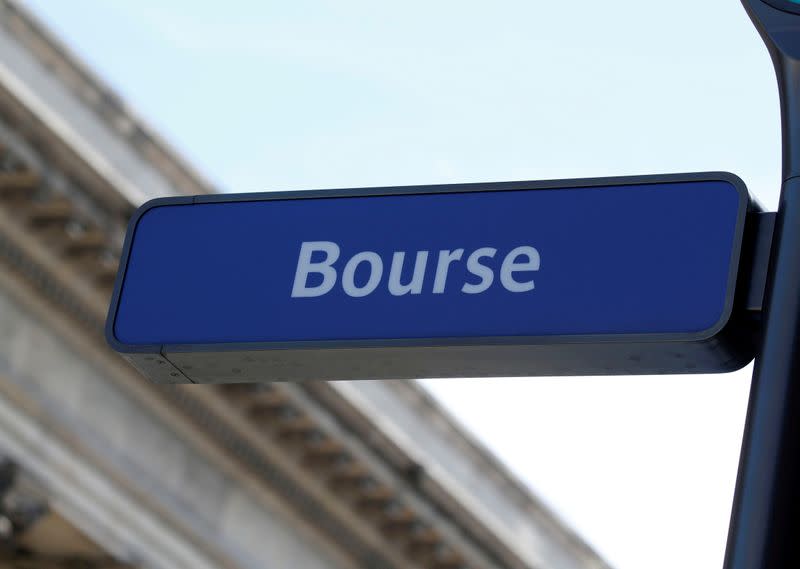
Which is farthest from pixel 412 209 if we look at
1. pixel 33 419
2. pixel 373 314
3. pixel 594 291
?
pixel 33 419

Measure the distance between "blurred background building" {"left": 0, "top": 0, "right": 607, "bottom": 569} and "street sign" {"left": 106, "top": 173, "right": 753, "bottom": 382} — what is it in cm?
1517

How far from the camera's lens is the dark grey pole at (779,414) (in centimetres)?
255

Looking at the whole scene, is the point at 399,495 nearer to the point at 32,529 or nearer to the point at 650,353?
the point at 32,529

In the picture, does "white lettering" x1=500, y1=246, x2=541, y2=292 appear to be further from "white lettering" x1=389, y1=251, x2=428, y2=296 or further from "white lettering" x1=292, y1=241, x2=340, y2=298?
"white lettering" x1=292, y1=241, x2=340, y2=298

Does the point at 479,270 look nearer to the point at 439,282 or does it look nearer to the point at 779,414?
the point at 439,282

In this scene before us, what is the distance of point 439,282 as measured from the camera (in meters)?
3.27

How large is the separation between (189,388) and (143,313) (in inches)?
699

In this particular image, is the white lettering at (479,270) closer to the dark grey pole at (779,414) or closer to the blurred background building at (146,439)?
the dark grey pole at (779,414)

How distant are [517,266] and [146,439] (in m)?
18.2

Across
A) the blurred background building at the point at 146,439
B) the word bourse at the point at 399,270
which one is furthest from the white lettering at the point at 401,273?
the blurred background building at the point at 146,439

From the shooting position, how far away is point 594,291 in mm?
3111

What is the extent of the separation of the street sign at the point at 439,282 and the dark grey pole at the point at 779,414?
19 centimetres

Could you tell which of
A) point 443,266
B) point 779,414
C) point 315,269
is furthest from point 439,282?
point 779,414

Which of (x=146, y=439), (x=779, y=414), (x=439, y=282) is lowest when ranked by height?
(x=779, y=414)
